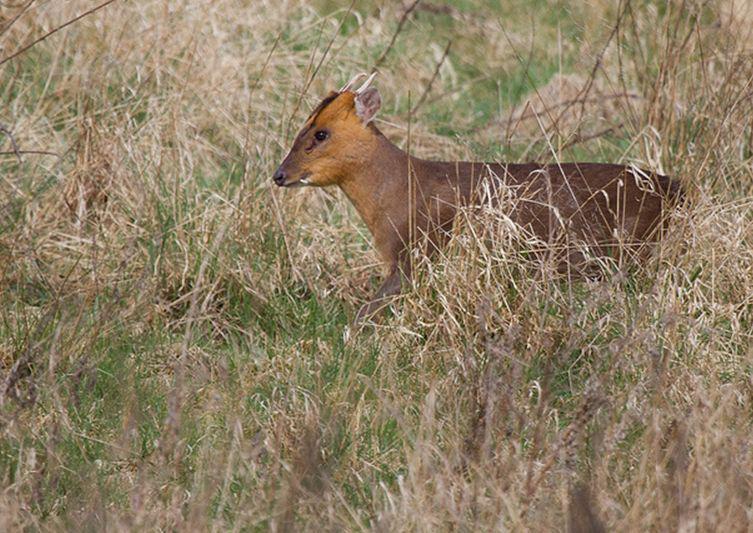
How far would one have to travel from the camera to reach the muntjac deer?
5.56 m

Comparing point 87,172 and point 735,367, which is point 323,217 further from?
point 735,367

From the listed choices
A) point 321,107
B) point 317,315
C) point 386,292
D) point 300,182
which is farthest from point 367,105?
point 317,315

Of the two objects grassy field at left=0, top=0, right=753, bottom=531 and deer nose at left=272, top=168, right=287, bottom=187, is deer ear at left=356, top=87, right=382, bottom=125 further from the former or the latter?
deer nose at left=272, top=168, right=287, bottom=187

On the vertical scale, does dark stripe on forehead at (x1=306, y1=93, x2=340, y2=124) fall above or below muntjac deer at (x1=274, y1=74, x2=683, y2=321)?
above

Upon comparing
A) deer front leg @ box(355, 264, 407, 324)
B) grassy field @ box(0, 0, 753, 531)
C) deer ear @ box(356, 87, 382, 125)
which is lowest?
deer front leg @ box(355, 264, 407, 324)

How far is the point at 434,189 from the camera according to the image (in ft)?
19.6

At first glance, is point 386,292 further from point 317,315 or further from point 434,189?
point 434,189

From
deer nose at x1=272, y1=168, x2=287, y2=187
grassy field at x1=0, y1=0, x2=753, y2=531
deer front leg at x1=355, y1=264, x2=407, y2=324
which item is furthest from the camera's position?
deer nose at x1=272, y1=168, x2=287, y2=187

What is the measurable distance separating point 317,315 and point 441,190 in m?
0.73

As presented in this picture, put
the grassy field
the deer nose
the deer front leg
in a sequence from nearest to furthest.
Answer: the grassy field, the deer front leg, the deer nose

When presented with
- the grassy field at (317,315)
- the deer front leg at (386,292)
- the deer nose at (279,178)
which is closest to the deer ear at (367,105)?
the grassy field at (317,315)

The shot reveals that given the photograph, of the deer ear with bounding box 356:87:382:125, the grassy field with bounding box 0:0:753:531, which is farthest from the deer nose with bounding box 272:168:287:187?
the deer ear with bounding box 356:87:382:125

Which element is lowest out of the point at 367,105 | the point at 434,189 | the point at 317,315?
the point at 317,315

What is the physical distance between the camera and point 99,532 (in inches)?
143
